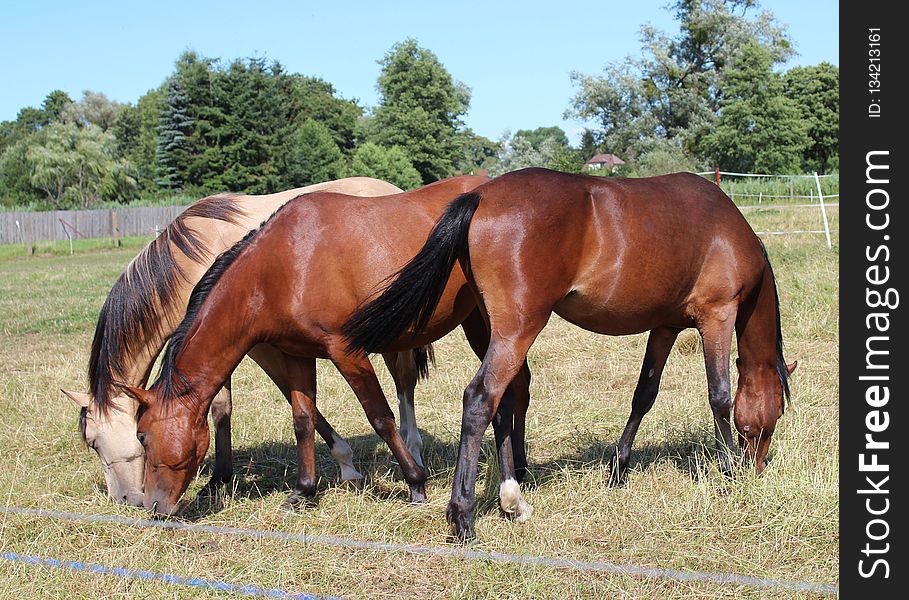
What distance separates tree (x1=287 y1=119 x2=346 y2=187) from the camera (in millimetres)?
44188

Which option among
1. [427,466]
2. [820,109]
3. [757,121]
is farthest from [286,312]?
[820,109]

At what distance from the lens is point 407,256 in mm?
4293

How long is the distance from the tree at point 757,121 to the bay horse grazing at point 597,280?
37.4 metres

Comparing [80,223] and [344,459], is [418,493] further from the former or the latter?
[80,223]

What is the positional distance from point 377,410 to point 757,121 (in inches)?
1542

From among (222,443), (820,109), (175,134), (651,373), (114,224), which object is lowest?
(222,443)

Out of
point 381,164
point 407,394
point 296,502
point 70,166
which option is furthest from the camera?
point 70,166

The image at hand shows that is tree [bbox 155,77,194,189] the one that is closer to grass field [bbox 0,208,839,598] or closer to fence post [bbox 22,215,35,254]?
fence post [bbox 22,215,35,254]

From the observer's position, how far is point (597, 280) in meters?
3.90

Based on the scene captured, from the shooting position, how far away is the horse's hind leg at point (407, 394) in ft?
18.0

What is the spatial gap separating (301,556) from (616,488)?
1.72 meters

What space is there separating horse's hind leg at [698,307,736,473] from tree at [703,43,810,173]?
37545mm

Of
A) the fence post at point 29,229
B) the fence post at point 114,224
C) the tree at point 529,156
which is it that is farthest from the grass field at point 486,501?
the tree at point 529,156
